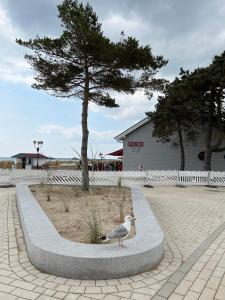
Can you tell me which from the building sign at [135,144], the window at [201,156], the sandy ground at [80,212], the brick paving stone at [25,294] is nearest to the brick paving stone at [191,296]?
the brick paving stone at [25,294]

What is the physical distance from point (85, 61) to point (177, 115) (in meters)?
10.9

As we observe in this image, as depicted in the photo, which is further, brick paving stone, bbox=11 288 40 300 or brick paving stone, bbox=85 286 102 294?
brick paving stone, bbox=85 286 102 294

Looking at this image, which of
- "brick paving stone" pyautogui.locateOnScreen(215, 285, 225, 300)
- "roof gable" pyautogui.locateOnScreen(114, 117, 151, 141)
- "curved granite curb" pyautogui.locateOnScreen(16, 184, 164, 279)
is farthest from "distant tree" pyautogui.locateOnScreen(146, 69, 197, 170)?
"brick paving stone" pyautogui.locateOnScreen(215, 285, 225, 300)

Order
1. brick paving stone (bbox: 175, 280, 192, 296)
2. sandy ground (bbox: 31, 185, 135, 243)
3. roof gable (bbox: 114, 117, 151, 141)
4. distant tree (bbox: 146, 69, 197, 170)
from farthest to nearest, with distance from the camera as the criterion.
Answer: roof gable (bbox: 114, 117, 151, 141) → distant tree (bbox: 146, 69, 197, 170) → sandy ground (bbox: 31, 185, 135, 243) → brick paving stone (bbox: 175, 280, 192, 296)

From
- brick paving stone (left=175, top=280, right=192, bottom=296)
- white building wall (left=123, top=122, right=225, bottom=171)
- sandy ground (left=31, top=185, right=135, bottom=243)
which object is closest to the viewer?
brick paving stone (left=175, top=280, right=192, bottom=296)

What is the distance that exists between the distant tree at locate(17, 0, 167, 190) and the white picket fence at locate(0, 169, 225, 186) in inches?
174

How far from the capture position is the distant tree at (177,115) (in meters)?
21.0

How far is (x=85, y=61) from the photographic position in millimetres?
12531

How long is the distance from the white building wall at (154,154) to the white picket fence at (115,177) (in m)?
5.54

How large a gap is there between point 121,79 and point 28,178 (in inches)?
304

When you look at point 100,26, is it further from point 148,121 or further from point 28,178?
point 148,121

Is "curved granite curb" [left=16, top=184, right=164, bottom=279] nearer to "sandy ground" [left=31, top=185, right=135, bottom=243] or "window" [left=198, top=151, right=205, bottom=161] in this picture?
"sandy ground" [left=31, top=185, right=135, bottom=243]

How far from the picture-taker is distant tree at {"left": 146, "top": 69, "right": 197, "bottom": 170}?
69.1ft

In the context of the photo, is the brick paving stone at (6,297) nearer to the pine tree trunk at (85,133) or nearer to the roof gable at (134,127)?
Result: the pine tree trunk at (85,133)
